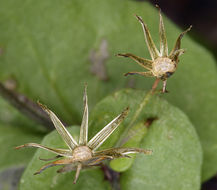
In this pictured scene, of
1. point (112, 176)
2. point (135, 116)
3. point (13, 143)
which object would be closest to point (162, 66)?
point (135, 116)

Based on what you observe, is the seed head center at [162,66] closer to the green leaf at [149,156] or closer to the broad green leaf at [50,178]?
the green leaf at [149,156]

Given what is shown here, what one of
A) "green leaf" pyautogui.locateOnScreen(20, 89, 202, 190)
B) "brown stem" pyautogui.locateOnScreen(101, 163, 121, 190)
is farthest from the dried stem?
"brown stem" pyautogui.locateOnScreen(101, 163, 121, 190)

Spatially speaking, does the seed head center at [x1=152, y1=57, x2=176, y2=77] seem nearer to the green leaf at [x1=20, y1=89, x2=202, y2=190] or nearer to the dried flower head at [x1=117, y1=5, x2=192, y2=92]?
the dried flower head at [x1=117, y1=5, x2=192, y2=92]

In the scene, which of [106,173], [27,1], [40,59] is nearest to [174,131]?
[106,173]

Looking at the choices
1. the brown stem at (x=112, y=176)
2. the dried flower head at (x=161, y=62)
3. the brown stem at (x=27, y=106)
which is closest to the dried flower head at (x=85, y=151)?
the dried flower head at (x=161, y=62)

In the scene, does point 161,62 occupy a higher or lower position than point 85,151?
higher

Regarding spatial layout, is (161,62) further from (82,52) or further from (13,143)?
(13,143)
